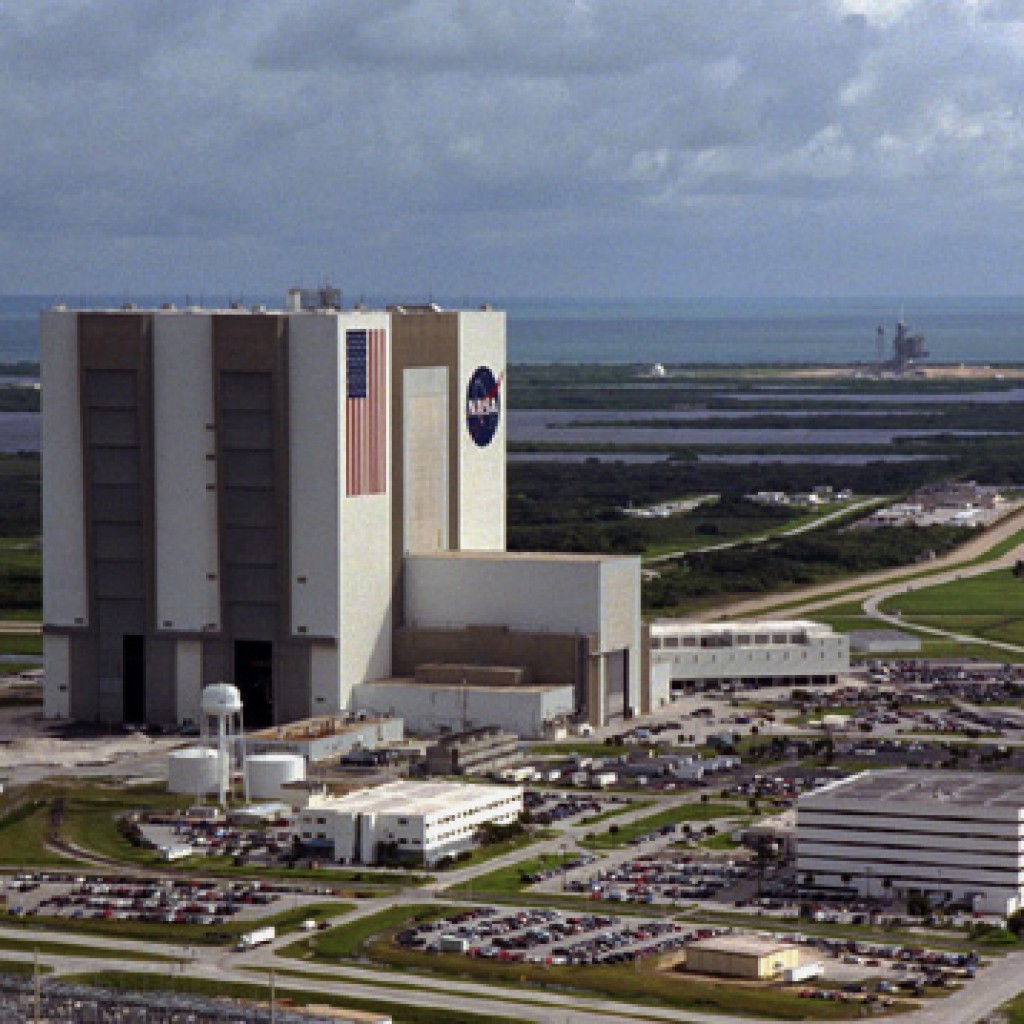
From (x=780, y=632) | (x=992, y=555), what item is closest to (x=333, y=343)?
(x=780, y=632)

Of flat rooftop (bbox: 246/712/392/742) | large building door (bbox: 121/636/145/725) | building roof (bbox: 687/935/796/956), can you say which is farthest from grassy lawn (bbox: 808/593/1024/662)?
building roof (bbox: 687/935/796/956)

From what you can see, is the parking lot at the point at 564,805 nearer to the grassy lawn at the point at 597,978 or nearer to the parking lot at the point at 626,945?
the parking lot at the point at 626,945

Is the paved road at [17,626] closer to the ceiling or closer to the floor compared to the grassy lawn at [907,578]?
closer to the floor

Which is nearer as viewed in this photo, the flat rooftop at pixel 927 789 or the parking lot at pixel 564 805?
the flat rooftop at pixel 927 789

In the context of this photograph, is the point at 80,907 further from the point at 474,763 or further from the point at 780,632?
the point at 780,632

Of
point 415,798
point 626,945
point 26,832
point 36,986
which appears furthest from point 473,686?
point 36,986

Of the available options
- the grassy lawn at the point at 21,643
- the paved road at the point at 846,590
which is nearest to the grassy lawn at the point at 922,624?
the paved road at the point at 846,590
